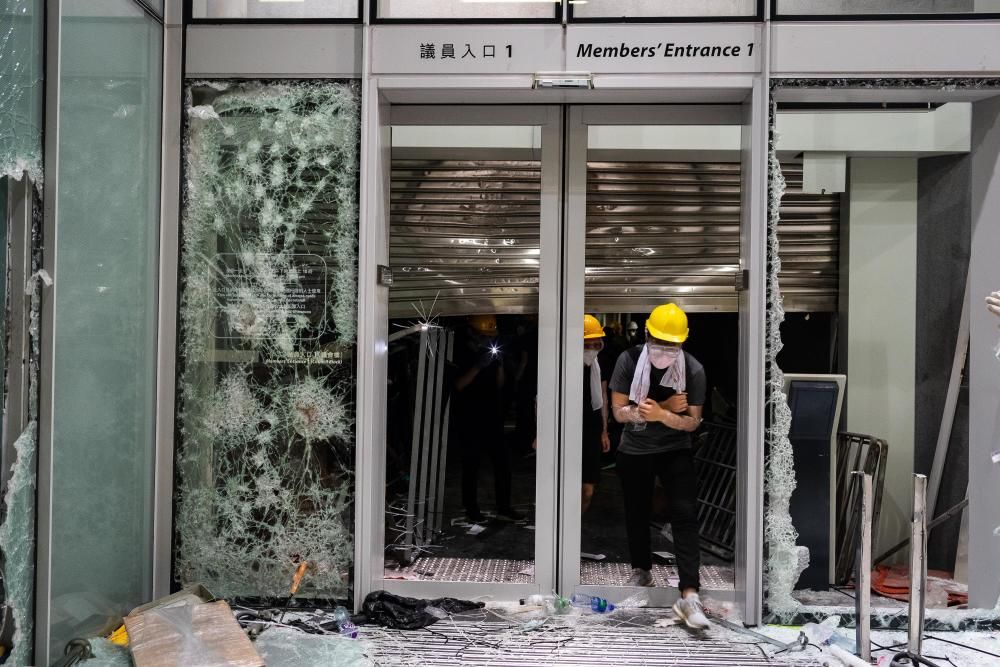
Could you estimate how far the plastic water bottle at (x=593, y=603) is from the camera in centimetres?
409

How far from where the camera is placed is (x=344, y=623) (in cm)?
386

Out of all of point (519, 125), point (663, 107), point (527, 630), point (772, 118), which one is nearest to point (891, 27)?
point (772, 118)

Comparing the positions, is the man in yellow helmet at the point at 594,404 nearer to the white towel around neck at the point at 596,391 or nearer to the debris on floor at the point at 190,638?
the white towel around neck at the point at 596,391

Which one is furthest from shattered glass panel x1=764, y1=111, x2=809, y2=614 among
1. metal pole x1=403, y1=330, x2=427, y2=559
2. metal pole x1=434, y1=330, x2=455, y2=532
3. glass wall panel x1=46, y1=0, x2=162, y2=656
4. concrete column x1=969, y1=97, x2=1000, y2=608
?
glass wall panel x1=46, y1=0, x2=162, y2=656

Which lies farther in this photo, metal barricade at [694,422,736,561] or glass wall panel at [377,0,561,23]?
metal barricade at [694,422,736,561]

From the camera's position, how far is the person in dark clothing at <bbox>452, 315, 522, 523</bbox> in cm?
431

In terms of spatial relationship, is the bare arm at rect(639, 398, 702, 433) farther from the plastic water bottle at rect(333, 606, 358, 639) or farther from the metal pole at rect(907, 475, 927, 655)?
the plastic water bottle at rect(333, 606, 358, 639)

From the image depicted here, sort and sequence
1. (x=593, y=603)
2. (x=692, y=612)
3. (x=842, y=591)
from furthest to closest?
(x=842, y=591) → (x=593, y=603) → (x=692, y=612)

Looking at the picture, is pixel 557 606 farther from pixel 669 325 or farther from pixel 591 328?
pixel 669 325

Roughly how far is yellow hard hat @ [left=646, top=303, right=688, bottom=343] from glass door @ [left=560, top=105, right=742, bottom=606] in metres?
0.02

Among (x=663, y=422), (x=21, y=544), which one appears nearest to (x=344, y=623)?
(x=21, y=544)

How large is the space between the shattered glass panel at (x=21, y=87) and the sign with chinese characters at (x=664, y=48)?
7.80 ft

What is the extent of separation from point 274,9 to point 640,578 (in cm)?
360

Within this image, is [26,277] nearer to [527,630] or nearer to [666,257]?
[527,630]
